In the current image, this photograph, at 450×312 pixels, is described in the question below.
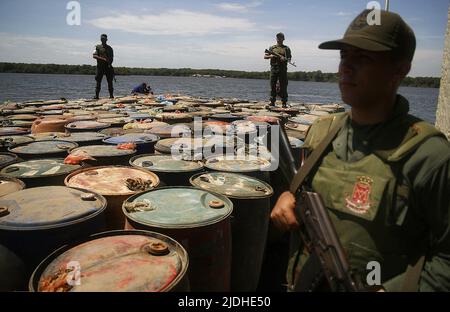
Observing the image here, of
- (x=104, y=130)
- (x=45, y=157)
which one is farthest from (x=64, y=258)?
(x=104, y=130)

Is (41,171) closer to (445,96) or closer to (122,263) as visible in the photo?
(122,263)

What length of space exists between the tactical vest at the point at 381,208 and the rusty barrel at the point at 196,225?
1.32m

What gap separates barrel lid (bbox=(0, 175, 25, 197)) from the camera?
3.47 m

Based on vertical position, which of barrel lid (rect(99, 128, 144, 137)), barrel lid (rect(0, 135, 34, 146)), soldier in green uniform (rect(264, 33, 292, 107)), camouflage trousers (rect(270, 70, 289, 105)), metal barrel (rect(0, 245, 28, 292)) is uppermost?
soldier in green uniform (rect(264, 33, 292, 107))

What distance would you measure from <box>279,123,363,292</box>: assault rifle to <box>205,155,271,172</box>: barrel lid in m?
2.34

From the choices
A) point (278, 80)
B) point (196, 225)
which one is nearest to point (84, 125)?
point (196, 225)

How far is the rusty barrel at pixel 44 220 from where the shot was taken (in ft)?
8.43

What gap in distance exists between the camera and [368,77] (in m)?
1.91

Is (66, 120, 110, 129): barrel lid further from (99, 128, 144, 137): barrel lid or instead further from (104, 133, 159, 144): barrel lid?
(104, 133, 159, 144): barrel lid

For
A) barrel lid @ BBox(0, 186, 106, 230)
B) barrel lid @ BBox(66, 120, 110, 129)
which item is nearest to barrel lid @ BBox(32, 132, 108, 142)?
barrel lid @ BBox(66, 120, 110, 129)

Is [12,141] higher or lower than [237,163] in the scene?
higher

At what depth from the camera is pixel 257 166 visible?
15.5 ft

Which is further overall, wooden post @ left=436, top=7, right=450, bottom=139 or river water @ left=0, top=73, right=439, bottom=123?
river water @ left=0, top=73, right=439, bottom=123

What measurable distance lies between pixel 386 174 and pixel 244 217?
2141mm
